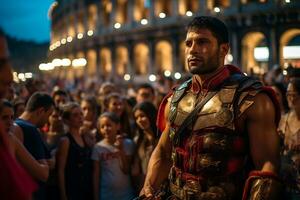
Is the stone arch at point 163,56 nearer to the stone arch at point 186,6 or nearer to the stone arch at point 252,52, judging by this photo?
the stone arch at point 186,6

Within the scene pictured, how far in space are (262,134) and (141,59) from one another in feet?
141

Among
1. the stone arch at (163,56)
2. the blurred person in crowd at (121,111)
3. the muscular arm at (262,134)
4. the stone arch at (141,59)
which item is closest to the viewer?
the muscular arm at (262,134)

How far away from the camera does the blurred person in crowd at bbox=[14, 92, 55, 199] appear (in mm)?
4793

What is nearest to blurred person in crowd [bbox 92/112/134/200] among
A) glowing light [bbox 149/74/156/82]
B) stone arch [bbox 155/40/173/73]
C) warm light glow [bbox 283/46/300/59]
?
warm light glow [bbox 283/46/300/59]

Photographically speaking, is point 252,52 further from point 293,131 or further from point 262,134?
point 262,134

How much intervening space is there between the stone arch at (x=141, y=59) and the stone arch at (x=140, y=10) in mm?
2894

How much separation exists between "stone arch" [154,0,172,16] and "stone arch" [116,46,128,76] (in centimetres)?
565

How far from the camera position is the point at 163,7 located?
43.2m

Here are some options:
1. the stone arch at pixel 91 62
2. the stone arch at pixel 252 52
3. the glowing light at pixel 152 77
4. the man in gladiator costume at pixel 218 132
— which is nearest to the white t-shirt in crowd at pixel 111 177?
the man in gladiator costume at pixel 218 132

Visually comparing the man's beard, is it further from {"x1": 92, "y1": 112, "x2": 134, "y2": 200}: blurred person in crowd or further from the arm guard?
{"x1": 92, "y1": 112, "x2": 134, "y2": 200}: blurred person in crowd

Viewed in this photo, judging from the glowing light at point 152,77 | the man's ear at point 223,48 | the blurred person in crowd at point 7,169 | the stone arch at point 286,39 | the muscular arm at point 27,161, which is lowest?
the glowing light at point 152,77

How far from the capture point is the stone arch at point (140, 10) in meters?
45.5

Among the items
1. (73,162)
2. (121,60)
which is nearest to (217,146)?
(73,162)

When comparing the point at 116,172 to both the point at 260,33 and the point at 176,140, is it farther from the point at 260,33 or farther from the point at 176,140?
the point at 260,33
